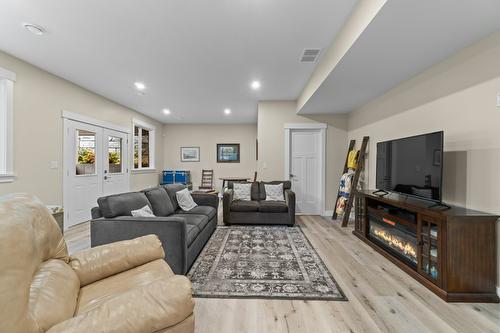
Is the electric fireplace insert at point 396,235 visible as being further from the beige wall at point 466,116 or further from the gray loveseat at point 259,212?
the gray loveseat at point 259,212

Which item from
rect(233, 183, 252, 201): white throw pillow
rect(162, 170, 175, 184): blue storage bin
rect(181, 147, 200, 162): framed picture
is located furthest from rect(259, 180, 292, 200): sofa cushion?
rect(162, 170, 175, 184): blue storage bin

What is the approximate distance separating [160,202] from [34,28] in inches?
92.5

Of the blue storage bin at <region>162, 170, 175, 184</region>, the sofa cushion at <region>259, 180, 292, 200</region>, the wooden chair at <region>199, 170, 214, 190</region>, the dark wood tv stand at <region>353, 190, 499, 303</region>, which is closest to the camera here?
the dark wood tv stand at <region>353, 190, 499, 303</region>

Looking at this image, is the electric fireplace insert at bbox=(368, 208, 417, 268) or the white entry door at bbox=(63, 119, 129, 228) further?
the white entry door at bbox=(63, 119, 129, 228)

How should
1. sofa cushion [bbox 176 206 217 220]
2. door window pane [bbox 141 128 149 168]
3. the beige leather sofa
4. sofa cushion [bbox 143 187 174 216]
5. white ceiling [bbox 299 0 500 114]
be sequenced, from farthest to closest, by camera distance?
door window pane [bbox 141 128 149 168], sofa cushion [bbox 176 206 217 220], sofa cushion [bbox 143 187 174 216], white ceiling [bbox 299 0 500 114], the beige leather sofa

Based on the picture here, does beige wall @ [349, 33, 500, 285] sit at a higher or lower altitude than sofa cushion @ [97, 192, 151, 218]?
higher

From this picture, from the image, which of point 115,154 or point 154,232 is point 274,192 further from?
point 115,154

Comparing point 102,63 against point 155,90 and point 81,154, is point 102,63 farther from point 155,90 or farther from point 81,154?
point 81,154

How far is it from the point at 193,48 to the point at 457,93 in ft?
9.78

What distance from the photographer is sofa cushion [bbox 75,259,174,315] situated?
1252 millimetres

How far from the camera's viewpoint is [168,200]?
3.42 meters

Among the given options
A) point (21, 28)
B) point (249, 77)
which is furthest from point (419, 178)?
point (21, 28)

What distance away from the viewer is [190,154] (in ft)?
26.8

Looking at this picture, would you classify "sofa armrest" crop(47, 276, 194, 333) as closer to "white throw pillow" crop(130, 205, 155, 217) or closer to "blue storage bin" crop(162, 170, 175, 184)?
"white throw pillow" crop(130, 205, 155, 217)
